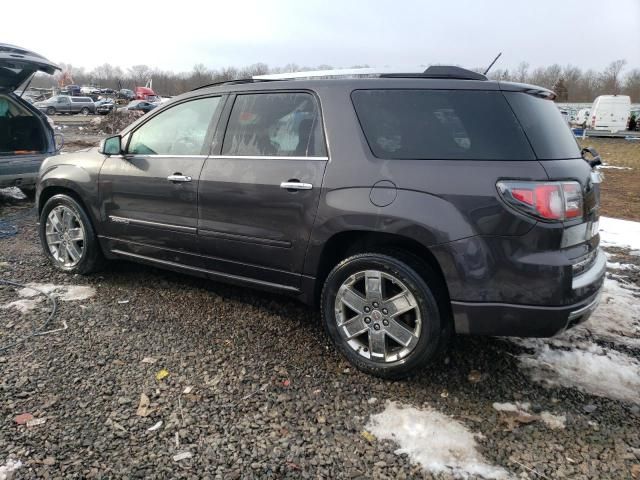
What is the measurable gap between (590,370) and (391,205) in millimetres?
1681

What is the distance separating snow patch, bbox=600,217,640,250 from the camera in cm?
592

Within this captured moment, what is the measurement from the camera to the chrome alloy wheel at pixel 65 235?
4.59m

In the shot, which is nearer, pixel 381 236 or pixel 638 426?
pixel 638 426

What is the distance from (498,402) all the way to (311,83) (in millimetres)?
2310

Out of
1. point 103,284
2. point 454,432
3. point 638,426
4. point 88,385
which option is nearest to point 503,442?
point 454,432

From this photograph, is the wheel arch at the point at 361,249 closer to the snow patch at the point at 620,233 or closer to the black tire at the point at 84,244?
the black tire at the point at 84,244

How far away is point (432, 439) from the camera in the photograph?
2.51 m

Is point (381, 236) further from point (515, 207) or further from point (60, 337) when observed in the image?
point (60, 337)

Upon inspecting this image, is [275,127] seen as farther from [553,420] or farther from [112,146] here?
[553,420]

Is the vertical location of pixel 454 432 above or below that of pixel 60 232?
below

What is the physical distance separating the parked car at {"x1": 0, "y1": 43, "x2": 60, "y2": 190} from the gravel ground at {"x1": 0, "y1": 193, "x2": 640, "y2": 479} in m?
3.99

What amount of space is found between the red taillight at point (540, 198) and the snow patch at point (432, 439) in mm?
1196

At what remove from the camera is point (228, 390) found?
9.53 feet

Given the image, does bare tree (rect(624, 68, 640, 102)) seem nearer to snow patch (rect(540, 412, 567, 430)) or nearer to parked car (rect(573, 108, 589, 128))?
parked car (rect(573, 108, 589, 128))
